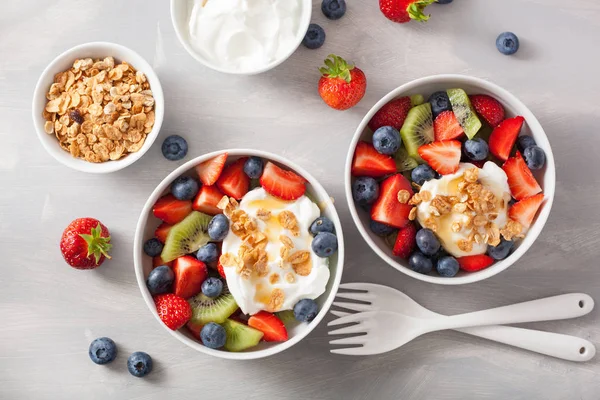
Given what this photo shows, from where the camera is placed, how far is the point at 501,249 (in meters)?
1.79

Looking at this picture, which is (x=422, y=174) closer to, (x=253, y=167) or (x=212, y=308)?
(x=253, y=167)

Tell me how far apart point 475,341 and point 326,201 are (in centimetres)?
62

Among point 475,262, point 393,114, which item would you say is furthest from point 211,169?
point 475,262

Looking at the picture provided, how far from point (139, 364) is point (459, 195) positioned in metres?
0.98

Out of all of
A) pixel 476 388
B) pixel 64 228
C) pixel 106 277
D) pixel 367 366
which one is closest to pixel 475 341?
pixel 476 388

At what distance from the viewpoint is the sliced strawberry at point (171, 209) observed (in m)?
1.83

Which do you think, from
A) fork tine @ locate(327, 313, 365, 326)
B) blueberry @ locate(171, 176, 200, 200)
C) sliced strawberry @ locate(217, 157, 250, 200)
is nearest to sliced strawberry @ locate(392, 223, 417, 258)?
fork tine @ locate(327, 313, 365, 326)

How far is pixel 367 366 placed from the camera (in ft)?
6.52

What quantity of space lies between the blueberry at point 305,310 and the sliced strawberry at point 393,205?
275mm

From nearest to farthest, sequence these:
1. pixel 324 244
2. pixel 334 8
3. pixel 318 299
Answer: pixel 324 244 < pixel 318 299 < pixel 334 8

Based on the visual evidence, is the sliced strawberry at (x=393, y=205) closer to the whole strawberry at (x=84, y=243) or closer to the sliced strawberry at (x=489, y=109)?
the sliced strawberry at (x=489, y=109)

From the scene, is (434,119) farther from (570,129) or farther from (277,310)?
(277,310)

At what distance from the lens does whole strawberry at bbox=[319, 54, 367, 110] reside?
1873mm

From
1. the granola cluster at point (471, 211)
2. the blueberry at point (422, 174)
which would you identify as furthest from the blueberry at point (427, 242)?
the blueberry at point (422, 174)
